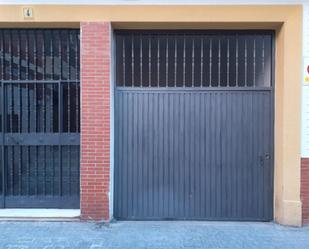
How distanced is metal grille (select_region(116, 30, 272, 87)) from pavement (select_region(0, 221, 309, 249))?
2.21 meters

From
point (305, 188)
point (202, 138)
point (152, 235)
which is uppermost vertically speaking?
point (202, 138)

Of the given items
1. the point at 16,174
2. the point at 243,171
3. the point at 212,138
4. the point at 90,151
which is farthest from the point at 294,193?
the point at 16,174

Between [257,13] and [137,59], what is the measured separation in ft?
6.47

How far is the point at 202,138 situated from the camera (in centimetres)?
602

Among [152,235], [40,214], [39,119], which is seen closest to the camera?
[152,235]

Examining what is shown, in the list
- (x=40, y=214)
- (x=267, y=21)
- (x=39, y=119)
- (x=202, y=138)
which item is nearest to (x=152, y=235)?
(x=202, y=138)

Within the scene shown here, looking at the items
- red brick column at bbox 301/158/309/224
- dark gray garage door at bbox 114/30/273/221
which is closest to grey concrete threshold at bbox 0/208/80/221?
dark gray garage door at bbox 114/30/273/221

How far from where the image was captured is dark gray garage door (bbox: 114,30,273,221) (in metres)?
6.01

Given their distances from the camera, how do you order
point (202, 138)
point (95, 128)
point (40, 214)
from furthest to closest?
1. point (202, 138)
2. point (40, 214)
3. point (95, 128)

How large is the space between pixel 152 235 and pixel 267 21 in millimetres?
3542

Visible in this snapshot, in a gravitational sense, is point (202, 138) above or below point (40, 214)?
above

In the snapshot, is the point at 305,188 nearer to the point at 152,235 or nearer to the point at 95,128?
the point at 152,235

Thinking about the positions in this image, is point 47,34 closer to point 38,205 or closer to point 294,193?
point 38,205

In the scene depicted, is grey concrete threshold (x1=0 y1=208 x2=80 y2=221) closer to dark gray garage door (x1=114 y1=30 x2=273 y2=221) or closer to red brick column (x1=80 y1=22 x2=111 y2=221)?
red brick column (x1=80 y1=22 x2=111 y2=221)
